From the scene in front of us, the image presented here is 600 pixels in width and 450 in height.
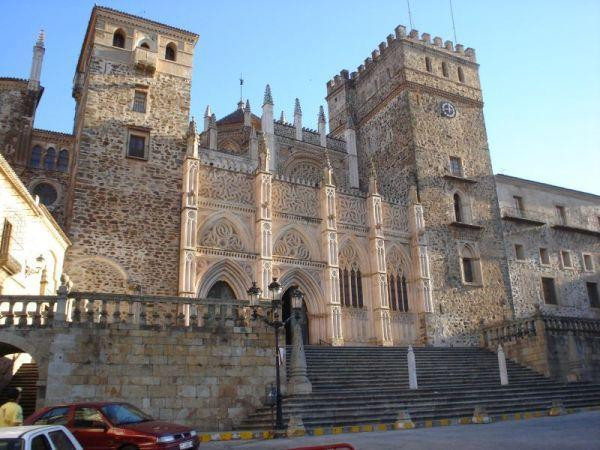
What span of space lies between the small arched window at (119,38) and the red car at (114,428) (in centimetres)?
1925

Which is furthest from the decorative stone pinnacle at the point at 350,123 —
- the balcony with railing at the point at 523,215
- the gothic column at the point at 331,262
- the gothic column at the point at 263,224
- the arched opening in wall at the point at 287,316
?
the arched opening in wall at the point at 287,316

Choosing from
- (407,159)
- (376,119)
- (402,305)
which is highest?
Answer: (376,119)

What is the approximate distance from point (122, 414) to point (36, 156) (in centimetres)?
2001

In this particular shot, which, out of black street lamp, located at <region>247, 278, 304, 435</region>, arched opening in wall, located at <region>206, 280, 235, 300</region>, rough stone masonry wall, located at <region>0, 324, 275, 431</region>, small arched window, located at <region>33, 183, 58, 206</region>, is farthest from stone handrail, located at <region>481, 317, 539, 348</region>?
small arched window, located at <region>33, 183, 58, 206</region>

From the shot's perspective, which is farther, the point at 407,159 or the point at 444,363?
the point at 407,159

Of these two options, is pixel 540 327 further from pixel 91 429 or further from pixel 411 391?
pixel 91 429

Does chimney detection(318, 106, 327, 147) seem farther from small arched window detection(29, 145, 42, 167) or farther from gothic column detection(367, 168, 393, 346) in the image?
small arched window detection(29, 145, 42, 167)

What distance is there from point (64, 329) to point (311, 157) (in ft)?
70.3

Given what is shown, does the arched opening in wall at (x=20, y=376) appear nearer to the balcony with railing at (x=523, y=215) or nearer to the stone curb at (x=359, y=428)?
the stone curb at (x=359, y=428)

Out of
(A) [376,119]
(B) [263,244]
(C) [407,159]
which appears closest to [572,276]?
(C) [407,159]

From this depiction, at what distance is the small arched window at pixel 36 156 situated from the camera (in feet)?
85.5

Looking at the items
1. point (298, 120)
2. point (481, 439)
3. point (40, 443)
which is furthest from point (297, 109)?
point (40, 443)

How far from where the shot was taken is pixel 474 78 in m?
35.4

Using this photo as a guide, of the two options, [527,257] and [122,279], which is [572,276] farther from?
[122,279]
